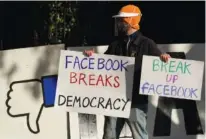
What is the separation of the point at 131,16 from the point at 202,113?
151 cm

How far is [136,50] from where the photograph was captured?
4.59 meters

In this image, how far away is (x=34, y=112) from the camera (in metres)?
5.41

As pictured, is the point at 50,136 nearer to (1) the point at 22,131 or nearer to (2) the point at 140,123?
(1) the point at 22,131

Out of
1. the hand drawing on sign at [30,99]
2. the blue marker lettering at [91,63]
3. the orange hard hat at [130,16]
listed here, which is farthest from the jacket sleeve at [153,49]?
the hand drawing on sign at [30,99]

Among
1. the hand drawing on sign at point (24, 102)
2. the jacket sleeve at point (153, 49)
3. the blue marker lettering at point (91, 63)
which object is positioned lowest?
the hand drawing on sign at point (24, 102)

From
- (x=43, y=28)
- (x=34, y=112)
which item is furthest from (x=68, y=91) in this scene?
(x=43, y=28)

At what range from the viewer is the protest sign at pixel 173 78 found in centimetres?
471

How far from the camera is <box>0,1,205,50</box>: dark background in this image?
686 cm

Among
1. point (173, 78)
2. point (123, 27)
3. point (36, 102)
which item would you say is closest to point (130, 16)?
point (123, 27)

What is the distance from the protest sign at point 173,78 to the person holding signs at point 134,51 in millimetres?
69

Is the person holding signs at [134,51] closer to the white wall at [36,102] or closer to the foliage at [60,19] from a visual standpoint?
the white wall at [36,102]

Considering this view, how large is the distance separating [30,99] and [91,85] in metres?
0.82

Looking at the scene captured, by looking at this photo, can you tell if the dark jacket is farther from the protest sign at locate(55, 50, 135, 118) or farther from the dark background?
the dark background

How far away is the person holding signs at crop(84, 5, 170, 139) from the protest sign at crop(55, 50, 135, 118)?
88 millimetres
